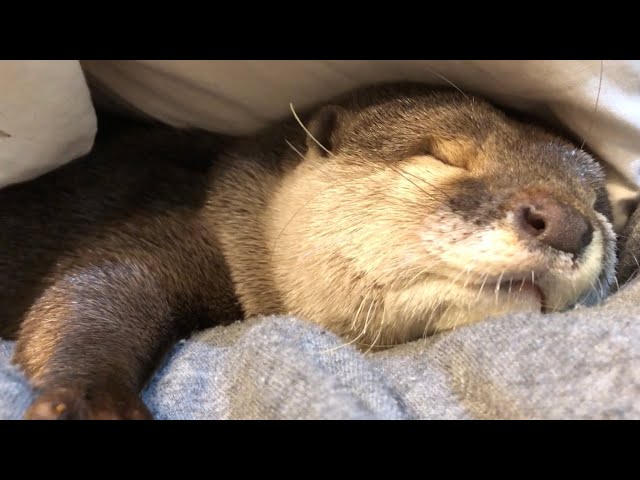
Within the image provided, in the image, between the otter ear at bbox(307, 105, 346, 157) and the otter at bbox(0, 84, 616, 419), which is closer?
the otter at bbox(0, 84, 616, 419)

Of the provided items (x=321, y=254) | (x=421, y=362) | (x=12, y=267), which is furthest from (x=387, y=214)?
(x=12, y=267)

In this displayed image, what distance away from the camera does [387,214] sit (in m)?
1.24

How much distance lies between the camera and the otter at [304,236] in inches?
43.8

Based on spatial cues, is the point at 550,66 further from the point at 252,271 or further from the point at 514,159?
the point at 252,271

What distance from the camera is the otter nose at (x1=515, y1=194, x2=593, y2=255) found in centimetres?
107

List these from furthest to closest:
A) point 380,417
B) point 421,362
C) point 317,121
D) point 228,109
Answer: point 228,109
point 317,121
point 421,362
point 380,417

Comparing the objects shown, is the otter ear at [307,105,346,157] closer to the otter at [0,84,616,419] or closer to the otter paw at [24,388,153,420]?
the otter at [0,84,616,419]

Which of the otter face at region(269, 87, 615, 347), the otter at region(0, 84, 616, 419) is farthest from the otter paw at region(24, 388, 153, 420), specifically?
the otter face at region(269, 87, 615, 347)

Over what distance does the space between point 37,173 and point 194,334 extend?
53 cm

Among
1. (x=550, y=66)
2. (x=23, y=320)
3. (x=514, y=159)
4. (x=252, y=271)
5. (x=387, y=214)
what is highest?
(x=550, y=66)

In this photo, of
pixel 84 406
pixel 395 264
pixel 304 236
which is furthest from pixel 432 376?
pixel 84 406

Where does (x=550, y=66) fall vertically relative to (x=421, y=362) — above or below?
above

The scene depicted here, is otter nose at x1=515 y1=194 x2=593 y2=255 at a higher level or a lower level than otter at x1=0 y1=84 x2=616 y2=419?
higher

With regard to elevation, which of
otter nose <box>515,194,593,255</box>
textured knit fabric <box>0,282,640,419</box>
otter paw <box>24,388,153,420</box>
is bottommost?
otter paw <box>24,388,153,420</box>
